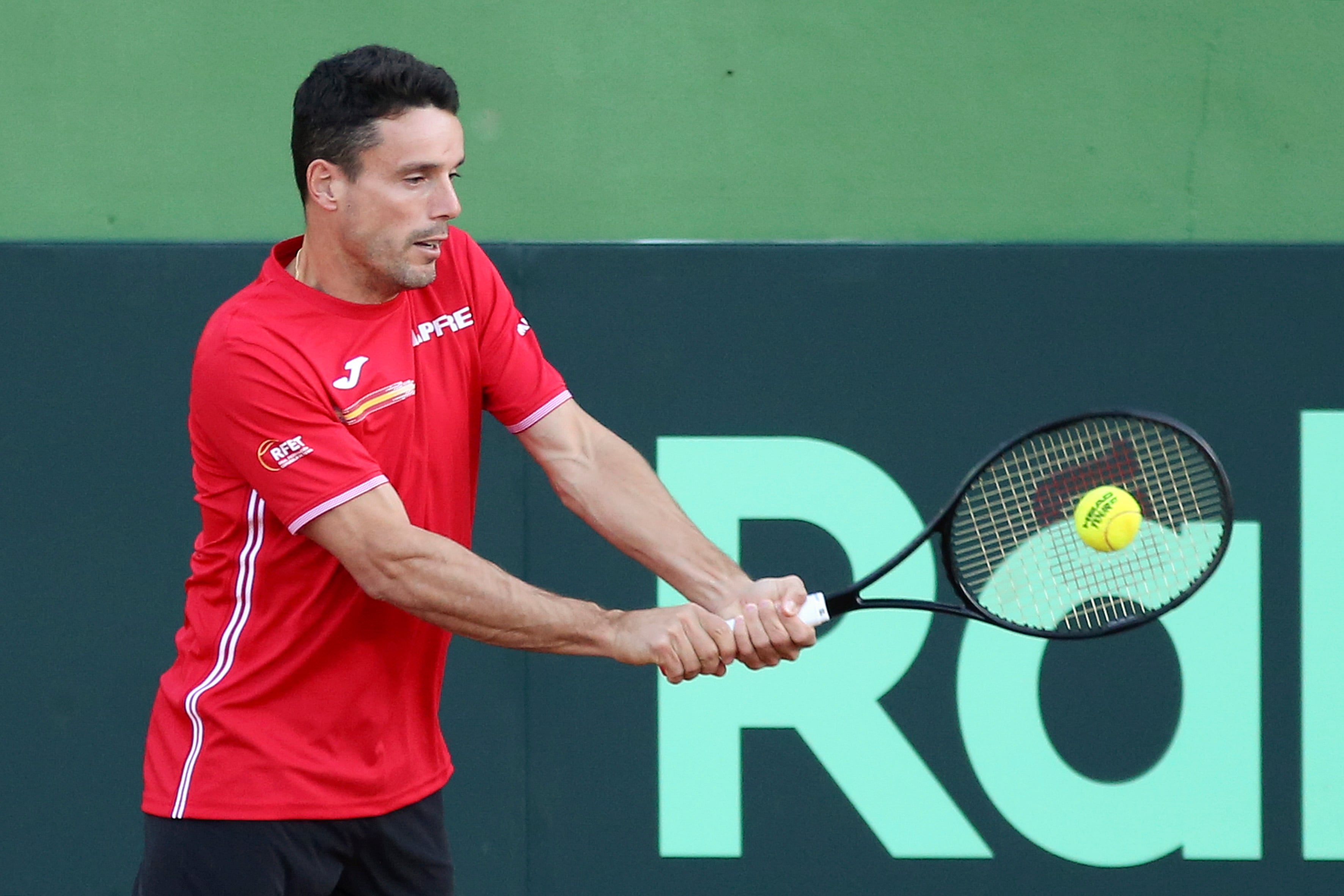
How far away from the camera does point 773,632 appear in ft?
7.51

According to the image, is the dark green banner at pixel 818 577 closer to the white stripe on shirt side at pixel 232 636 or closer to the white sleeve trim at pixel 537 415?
the white sleeve trim at pixel 537 415

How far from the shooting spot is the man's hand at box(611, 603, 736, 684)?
226 cm

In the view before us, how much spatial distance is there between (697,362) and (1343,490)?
1.38 meters

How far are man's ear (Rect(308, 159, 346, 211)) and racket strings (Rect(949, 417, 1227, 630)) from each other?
53.2 inches

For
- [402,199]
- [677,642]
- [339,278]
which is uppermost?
[402,199]

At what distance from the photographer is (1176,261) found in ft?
10.7

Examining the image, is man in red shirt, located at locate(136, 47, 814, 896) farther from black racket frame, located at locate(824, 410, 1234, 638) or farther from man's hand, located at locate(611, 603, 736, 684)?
black racket frame, located at locate(824, 410, 1234, 638)

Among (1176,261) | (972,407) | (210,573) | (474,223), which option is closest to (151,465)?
(474,223)

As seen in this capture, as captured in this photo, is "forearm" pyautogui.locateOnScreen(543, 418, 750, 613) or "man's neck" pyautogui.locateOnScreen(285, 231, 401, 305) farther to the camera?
"forearm" pyautogui.locateOnScreen(543, 418, 750, 613)

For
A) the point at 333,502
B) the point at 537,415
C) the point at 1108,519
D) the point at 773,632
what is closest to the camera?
the point at 333,502

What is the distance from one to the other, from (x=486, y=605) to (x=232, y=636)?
40 centimetres

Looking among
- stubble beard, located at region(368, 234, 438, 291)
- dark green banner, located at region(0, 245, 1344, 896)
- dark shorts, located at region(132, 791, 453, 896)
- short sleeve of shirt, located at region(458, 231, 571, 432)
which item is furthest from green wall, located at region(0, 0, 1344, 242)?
dark shorts, located at region(132, 791, 453, 896)

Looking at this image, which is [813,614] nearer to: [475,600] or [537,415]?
[475,600]

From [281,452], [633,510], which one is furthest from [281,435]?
[633,510]
